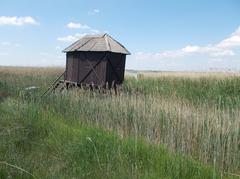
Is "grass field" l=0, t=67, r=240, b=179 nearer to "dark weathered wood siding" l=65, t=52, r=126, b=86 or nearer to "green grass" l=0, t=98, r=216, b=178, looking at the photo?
"green grass" l=0, t=98, r=216, b=178

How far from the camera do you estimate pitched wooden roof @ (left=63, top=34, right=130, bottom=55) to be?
15459 mm

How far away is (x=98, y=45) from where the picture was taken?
51.6 feet

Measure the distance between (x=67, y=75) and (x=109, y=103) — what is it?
7.72m

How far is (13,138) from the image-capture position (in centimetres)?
687

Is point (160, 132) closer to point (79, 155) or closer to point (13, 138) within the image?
point (79, 155)

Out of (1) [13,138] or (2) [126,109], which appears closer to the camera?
(1) [13,138]

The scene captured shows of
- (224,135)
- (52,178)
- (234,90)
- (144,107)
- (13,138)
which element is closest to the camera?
(52,178)

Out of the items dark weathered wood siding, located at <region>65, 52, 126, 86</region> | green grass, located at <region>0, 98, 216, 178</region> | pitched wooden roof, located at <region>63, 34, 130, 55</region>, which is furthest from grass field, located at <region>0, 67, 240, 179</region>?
pitched wooden roof, located at <region>63, 34, 130, 55</region>

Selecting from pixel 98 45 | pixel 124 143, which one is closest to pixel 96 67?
pixel 98 45

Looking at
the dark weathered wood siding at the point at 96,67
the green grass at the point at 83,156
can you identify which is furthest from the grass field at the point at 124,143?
the dark weathered wood siding at the point at 96,67

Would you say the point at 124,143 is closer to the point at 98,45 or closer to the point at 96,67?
the point at 96,67

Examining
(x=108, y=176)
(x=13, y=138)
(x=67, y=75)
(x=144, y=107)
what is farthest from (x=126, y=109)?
(x=67, y=75)

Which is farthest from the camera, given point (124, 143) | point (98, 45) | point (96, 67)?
point (98, 45)

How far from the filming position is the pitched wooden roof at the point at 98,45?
609 inches
